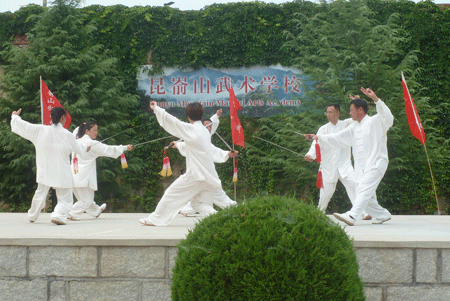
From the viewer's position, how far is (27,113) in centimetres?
1041

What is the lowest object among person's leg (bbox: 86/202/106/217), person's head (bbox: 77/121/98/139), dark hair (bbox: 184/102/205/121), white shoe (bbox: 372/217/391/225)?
person's leg (bbox: 86/202/106/217)

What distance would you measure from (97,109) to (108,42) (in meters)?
2.47

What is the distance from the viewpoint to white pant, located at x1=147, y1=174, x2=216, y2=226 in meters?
5.54

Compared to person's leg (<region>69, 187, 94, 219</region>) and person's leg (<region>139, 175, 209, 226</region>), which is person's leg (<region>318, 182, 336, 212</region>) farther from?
person's leg (<region>69, 187, 94, 219</region>)

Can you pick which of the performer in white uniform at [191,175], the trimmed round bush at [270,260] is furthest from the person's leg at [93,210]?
the trimmed round bush at [270,260]

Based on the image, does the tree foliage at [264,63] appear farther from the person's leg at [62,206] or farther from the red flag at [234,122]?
the person's leg at [62,206]

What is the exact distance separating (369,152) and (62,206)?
3851 mm

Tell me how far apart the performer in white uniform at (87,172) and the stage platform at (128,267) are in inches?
128

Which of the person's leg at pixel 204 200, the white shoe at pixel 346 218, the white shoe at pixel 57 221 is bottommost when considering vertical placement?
the white shoe at pixel 57 221

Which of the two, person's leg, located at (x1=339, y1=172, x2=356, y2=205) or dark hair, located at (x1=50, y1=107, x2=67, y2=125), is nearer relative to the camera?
dark hair, located at (x1=50, y1=107, x2=67, y2=125)

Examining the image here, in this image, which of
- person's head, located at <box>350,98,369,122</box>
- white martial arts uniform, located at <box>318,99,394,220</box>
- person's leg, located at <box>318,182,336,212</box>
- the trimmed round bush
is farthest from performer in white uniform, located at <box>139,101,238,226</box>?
the trimmed round bush

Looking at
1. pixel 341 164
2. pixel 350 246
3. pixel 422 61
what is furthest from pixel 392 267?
pixel 422 61

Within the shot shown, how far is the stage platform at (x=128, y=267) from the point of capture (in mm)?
3705

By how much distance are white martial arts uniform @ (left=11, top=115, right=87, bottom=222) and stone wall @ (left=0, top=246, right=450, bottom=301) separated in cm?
220
